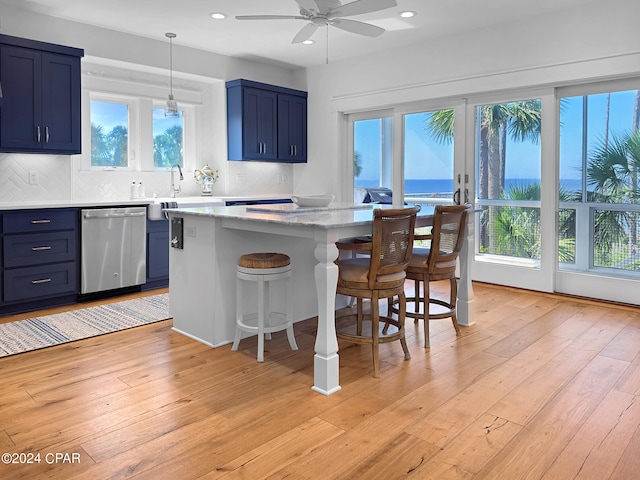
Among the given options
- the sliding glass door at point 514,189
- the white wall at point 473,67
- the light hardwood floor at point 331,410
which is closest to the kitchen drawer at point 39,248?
the light hardwood floor at point 331,410

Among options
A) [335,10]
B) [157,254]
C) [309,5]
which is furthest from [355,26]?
[157,254]

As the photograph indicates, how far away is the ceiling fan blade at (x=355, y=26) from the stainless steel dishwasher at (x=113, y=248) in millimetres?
2566

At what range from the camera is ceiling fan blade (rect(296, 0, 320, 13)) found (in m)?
3.28

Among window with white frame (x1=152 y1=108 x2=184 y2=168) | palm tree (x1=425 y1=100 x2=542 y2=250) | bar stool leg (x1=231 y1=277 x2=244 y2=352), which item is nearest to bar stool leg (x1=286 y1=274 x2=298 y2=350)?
bar stool leg (x1=231 y1=277 x2=244 y2=352)

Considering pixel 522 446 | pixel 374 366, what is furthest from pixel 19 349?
pixel 522 446

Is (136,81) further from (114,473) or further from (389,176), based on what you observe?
(114,473)

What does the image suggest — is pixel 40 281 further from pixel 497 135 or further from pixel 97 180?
pixel 497 135

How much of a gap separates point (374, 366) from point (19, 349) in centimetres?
231

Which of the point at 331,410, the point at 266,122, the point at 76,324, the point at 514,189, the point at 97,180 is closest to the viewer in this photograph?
the point at 331,410

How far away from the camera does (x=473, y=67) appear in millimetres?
5168

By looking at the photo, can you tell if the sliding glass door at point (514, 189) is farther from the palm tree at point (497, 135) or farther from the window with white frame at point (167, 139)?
the window with white frame at point (167, 139)

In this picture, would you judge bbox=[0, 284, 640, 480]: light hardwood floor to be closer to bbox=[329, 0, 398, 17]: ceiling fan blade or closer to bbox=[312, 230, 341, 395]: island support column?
bbox=[312, 230, 341, 395]: island support column

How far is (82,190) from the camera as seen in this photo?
5277mm

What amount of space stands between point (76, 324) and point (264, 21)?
3.25 metres
